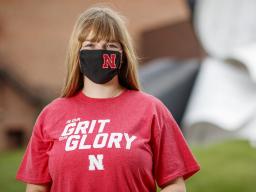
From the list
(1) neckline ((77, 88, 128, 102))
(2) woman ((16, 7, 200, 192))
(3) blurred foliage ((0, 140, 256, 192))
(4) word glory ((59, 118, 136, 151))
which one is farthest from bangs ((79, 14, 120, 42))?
(3) blurred foliage ((0, 140, 256, 192))

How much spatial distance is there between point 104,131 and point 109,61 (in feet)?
0.95

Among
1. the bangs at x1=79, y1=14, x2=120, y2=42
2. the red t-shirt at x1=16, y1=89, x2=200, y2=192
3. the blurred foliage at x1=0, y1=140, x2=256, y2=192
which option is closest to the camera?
the red t-shirt at x1=16, y1=89, x2=200, y2=192

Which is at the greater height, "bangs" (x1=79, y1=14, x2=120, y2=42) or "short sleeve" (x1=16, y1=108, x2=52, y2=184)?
"bangs" (x1=79, y1=14, x2=120, y2=42)

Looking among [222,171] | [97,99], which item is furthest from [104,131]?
[222,171]

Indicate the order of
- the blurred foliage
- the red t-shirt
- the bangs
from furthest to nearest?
the blurred foliage < the bangs < the red t-shirt

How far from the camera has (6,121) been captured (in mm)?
20281

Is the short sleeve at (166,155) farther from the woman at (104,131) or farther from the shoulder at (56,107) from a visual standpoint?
the shoulder at (56,107)

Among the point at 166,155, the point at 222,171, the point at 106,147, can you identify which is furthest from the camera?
the point at 222,171

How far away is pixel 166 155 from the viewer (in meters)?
2.99

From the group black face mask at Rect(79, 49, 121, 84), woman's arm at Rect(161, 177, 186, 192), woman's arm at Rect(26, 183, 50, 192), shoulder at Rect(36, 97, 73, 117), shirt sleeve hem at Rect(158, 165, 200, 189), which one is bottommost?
woman's arm at Rect(26, 183, 50, 192)

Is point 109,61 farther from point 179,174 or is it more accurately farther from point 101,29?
point 179,174

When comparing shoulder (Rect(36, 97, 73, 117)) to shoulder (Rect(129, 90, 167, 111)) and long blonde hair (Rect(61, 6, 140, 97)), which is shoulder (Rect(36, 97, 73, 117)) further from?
shoulder (Rect(129, 90, 167, 111))

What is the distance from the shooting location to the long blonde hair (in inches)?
119

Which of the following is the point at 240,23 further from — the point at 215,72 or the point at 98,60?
the point at 98,60
